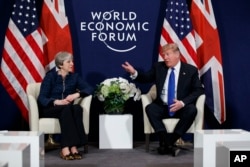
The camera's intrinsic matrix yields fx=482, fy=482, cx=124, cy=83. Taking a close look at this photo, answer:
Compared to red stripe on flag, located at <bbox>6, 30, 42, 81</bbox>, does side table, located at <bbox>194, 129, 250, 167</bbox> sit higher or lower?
lower

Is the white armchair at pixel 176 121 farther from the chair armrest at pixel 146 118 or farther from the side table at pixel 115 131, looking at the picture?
the side table at pixel 115 131

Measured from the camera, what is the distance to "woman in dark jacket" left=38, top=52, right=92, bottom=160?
5027 mm

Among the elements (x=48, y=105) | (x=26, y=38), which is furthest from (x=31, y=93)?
(x=26, y=38)

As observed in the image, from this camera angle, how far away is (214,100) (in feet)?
20.4

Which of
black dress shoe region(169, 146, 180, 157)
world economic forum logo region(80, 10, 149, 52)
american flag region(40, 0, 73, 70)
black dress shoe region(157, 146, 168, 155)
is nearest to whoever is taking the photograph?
black dress shoe region(169, 146, 180, 157)

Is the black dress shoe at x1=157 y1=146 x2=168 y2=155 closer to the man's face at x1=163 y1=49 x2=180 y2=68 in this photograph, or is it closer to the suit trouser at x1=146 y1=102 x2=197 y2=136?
the suit trouser at x1=146 y1=102 x2=197 y2=136

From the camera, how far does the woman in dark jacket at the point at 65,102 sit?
5.03 m

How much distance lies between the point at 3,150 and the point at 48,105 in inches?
97.7

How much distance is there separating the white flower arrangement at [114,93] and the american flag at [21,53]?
86cm

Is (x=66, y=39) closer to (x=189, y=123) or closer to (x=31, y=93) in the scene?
(x=31, y=93)

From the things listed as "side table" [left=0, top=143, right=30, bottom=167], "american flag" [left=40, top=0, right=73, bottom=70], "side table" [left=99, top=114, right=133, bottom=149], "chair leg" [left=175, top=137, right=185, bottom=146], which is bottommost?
"chair leg" [left=175, top=137, right=185, bottom=146]

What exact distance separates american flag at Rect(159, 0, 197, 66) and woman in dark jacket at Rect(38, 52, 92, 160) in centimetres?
128

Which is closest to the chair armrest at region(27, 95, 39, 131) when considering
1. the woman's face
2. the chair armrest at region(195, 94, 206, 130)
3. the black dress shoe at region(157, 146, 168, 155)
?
the woman's face

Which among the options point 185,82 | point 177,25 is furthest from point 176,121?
point 177,25
